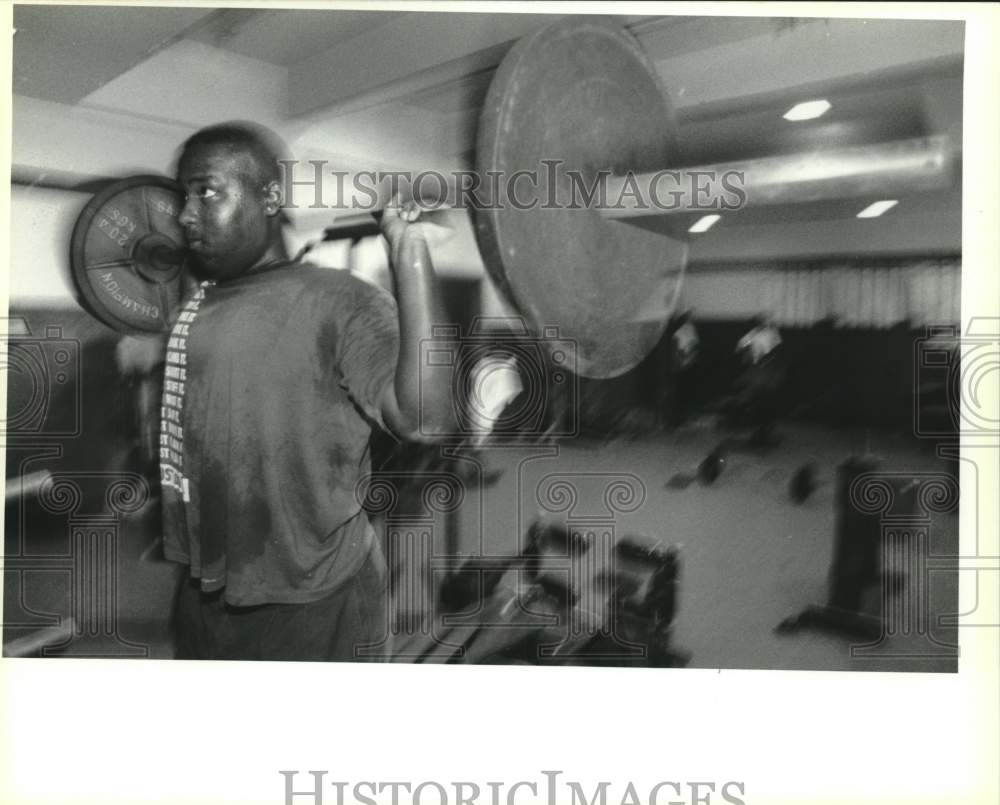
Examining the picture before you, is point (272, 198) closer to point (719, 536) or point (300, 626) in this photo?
point (300, 626)

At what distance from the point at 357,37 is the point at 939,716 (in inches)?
77.7

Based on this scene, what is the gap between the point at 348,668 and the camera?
1966 millimetres

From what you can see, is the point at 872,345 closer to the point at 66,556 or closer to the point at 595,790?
the point at 595,790

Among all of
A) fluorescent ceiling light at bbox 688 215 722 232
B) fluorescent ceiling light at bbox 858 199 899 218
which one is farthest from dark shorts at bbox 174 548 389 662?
fluorescent ceiling light at bbox 858 199 899 218

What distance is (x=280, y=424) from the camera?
1936mm

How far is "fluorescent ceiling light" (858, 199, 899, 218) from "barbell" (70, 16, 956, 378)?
0.03 meters

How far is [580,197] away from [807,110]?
53 cm

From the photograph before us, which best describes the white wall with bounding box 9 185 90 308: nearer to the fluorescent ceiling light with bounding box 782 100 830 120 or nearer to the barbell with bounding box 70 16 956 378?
the barbell with bounding box 70 16 956 378

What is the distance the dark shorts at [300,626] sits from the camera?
1.96 metres

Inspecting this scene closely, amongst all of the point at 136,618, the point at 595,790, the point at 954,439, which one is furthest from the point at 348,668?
the point at 954,439

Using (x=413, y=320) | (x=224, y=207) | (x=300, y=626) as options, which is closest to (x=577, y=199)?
(x=413, y=320)

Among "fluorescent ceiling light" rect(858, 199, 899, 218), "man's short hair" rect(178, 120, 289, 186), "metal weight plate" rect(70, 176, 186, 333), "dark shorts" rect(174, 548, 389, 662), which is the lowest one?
"dark shorts" rect(174, 548, 389, 662)

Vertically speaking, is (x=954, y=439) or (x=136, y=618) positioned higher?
(x=954, y=439)

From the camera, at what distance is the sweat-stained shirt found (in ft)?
6.35
